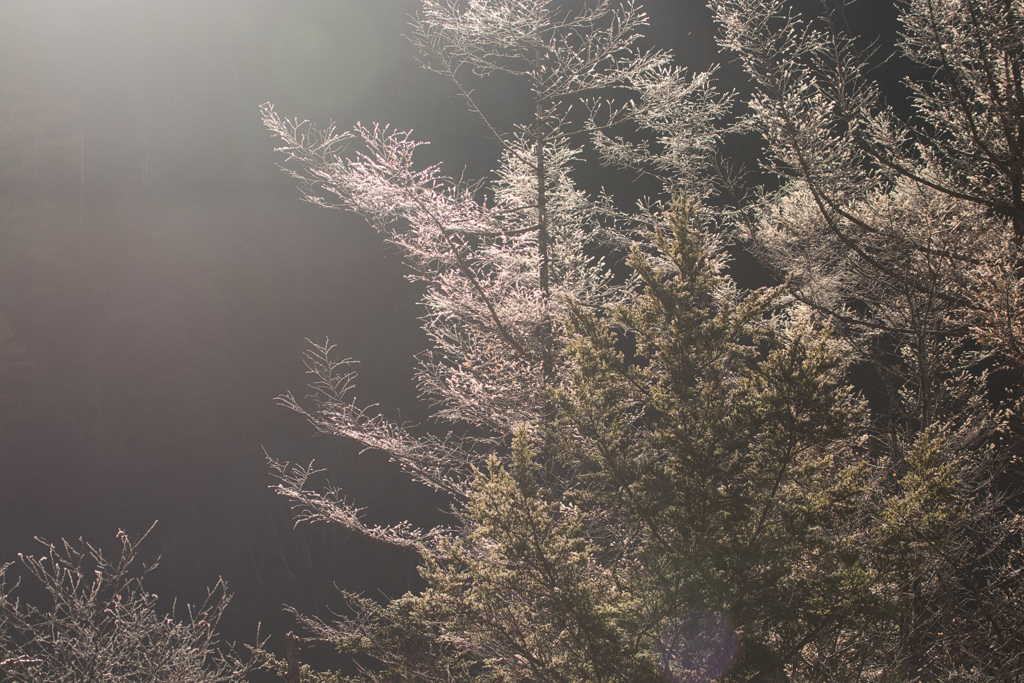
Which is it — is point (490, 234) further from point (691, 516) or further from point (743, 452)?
point (691, 516)

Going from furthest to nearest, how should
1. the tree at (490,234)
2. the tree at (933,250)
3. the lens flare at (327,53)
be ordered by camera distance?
the lens flare at (327,53) → the tree at (490,234) → the tree at (933,250)

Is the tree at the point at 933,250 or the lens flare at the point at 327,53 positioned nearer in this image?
the tree at the point at 933,250

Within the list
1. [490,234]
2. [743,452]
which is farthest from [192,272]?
[743,452]

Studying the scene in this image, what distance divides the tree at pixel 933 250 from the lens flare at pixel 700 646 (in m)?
0.76

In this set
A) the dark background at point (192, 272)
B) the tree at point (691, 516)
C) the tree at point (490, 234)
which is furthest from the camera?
the dark background at point (192, 272)

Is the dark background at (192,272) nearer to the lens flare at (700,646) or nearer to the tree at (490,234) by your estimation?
the tree at (490,234)

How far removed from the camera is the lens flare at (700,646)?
295 centimetres

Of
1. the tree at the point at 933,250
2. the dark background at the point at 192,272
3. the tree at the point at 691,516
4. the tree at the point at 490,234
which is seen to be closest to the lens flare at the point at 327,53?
the dark background at the point at 192,272

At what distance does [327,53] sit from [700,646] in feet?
66.4

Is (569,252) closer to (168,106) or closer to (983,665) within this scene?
(983,665)

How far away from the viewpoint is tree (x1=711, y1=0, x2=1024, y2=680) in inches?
125

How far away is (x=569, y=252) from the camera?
642 centimetres

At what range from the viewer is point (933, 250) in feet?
13.9

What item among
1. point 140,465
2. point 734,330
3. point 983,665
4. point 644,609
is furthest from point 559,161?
point 140,465
